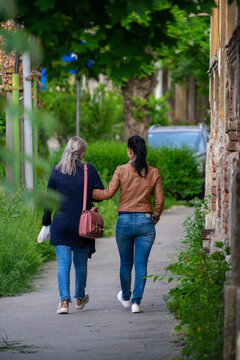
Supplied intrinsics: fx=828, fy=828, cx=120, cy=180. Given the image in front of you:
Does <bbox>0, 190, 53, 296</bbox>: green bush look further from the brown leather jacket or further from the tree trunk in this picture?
the tree trunk

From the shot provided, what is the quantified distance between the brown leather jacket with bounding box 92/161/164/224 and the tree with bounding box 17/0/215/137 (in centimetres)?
274

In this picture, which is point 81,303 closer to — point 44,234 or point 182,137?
point 44,234

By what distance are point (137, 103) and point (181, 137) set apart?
154cm

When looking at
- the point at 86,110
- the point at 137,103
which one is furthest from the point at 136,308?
the point at 86,110

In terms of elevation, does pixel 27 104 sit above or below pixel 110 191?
above

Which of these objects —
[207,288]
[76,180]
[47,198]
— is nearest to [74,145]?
[76,180]

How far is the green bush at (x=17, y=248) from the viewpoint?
9.52 metres

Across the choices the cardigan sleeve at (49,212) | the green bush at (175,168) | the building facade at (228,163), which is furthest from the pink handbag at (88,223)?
the green bush at (175,168)

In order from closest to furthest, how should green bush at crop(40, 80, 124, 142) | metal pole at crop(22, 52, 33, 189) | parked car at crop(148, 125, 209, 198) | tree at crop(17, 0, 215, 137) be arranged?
tree at crop(17, 0, 215, 137) < metal pole at crop(22, 52, 33, 189) < parked car at crop(148, 125, 209, 198) < green bush at crop(40, 80, 124, 142)

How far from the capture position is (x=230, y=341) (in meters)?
5.49

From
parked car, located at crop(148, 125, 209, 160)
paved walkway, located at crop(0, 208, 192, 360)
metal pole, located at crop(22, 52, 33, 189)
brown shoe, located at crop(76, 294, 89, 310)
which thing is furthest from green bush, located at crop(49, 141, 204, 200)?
brown shoe, located at crop(76, 294, 89, 310)

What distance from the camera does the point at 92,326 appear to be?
7367mm

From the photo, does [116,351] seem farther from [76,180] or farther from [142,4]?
[142,4]

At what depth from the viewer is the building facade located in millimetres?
5562
